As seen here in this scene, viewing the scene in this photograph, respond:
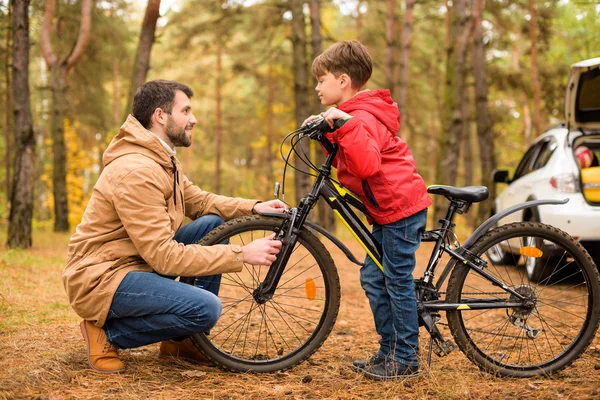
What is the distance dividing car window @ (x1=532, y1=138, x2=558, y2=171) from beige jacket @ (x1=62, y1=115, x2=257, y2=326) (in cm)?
510

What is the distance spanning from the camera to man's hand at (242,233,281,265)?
317cm

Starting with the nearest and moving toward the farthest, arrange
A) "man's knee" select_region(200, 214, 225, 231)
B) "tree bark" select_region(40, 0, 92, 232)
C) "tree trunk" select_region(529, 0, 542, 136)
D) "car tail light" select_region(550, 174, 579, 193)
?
Result: "man's knee" select_region(200, 214, 225, 231) → "car tail light" select_region(550, 174, 579, 193) → "tree bark" select_region(40, 0, 92, 232) → "tree trunk" select_region(529, 0, 542, 136)

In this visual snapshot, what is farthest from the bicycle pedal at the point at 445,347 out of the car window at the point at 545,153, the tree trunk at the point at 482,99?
the tree trunk at the point at 482,99

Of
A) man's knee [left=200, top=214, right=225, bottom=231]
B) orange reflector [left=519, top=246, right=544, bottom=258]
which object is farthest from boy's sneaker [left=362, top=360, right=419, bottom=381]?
man's knee [left=200, top=214, right=225, bottom=231]

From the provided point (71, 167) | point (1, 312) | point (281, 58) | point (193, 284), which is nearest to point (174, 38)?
point (281, 58)

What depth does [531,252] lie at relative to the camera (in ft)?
11.5

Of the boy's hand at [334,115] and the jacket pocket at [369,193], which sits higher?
the boy's hand at [334,115]

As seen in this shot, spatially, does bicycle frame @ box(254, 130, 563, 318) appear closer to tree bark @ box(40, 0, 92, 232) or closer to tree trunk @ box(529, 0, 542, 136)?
tree bark @ box(40, 0, 92, 232)

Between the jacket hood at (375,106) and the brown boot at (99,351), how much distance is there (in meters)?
1.85

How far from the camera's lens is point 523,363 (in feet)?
11.4

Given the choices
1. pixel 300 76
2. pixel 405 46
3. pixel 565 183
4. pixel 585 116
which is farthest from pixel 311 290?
pixel 405 46

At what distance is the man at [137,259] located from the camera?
309cm

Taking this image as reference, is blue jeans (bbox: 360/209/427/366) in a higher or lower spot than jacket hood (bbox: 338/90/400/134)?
lower

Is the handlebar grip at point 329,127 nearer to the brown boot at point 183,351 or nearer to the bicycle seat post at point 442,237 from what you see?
the bicycle seat post at point 442,237
